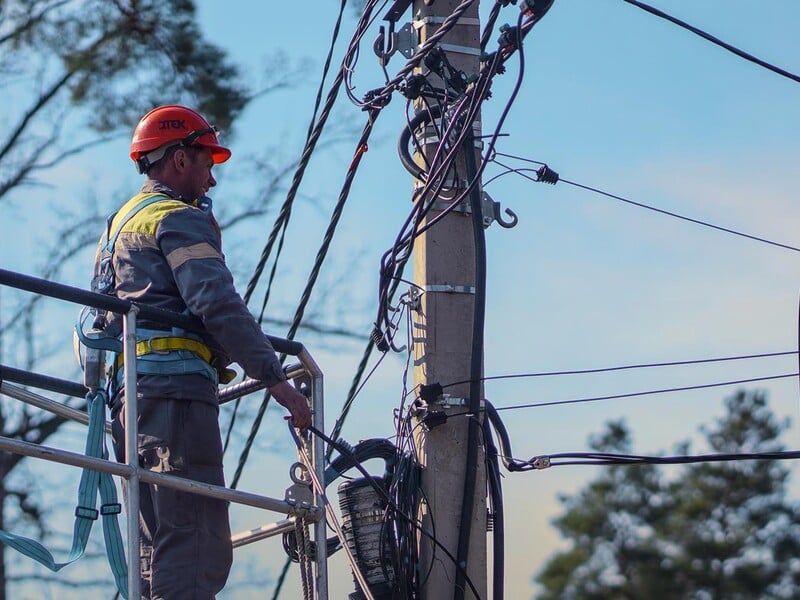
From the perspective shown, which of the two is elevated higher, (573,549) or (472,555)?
(573,549)

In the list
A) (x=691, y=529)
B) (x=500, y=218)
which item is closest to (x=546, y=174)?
(x=500, y=218)

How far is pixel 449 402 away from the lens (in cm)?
586

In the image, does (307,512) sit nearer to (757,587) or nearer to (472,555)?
(472,555)

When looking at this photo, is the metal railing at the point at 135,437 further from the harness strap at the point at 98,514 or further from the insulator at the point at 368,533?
the insulator at the point at 368,533

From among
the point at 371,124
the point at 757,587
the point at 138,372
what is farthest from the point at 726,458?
the point at 757,587

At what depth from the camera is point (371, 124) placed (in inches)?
270

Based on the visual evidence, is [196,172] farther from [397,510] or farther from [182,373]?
[397,510]

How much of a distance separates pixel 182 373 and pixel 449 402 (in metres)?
1.26

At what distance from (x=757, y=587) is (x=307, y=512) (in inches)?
1005

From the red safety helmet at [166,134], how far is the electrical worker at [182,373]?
0.35 m

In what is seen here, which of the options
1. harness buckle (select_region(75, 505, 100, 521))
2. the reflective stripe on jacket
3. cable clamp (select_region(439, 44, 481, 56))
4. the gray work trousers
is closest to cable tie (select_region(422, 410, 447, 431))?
the reflective stripe on jacket

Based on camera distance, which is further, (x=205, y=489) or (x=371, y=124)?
(x=371, y=124)

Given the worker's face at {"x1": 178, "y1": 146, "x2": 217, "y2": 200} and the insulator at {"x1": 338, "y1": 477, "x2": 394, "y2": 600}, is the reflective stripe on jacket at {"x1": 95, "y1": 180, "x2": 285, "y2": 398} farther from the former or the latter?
the insulator at {"x1": 338, "y1": 477, "x2": 394, "y2": 600}

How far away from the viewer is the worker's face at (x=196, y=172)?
568cm
